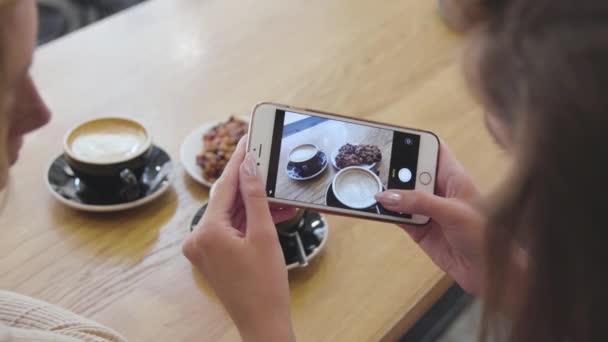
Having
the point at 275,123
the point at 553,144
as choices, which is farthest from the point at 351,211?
the point at 553,144

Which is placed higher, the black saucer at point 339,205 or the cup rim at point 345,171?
the cup rim at point 345,171

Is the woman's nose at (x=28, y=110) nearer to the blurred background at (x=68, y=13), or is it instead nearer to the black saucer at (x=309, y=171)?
the black saucer at (x=309, y=171)

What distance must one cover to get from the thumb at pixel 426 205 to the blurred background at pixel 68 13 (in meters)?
1.46

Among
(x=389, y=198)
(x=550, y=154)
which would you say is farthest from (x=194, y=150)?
(x=550, y=154)

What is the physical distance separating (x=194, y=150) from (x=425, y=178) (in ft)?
1.22

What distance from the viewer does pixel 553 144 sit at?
1.39 ft

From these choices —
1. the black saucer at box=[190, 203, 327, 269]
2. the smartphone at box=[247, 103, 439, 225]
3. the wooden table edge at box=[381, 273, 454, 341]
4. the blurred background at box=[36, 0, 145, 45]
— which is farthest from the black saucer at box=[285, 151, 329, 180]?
the blurred background at box=[36, 0, 145, 45]

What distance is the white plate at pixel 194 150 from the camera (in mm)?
965

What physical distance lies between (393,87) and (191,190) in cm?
45

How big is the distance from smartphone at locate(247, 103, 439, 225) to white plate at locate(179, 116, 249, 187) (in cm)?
19

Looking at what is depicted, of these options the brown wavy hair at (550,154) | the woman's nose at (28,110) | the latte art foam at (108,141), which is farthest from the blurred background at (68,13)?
the brown wavy hair at (550,154)

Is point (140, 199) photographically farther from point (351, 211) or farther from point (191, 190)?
point (351, 211)

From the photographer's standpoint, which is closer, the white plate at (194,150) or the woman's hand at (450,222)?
the woman's hand at (450,222)

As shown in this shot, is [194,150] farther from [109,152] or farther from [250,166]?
[250,166]
